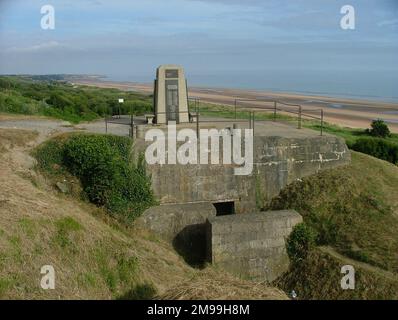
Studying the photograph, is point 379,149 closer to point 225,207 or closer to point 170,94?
point 225,207

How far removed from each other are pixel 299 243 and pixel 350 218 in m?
1.70

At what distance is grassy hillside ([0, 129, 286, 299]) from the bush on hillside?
1.54 feet

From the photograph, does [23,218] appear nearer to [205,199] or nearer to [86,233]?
[86,233]

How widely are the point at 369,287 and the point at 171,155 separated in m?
6.01

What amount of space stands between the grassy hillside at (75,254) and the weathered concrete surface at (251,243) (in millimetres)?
1013

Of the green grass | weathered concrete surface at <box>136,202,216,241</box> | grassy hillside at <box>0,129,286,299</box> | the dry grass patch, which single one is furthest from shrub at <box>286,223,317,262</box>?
the dry grass patch

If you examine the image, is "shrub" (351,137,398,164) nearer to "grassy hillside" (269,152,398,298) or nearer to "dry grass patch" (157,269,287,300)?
"grassy hillside" (269,152,398,298)

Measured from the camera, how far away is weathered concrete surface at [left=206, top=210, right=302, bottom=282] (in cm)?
1129

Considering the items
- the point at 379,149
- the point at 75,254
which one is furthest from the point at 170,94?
the point at 379,149

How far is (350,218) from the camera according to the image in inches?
485

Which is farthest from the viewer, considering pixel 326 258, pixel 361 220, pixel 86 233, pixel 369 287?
pixel 361 220

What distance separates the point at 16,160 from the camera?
11.4 metres
